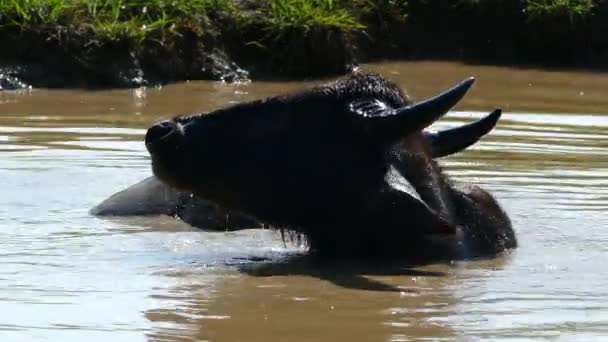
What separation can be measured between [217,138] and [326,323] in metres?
1.41

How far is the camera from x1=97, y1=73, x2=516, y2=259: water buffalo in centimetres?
657

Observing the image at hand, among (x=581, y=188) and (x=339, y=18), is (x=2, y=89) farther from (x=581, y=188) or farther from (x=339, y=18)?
(x=581, y=188)

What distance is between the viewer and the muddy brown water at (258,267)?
17.7 feet

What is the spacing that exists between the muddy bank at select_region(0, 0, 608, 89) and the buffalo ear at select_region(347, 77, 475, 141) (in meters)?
6.13

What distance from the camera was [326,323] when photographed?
5.45 metres

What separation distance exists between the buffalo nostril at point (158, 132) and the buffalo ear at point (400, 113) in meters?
0.74

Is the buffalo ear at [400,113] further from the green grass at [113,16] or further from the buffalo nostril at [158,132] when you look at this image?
the green grass at [113,16]

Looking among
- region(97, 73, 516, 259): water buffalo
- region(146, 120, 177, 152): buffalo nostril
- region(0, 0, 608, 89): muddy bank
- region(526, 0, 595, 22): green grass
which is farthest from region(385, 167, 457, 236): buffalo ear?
region(526, 0, 595, 22): green grass

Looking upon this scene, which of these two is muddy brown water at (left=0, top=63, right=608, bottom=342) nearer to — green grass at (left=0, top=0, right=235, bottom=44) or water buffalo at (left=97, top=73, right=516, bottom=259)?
water buffalo at (left=97, top=73, right=516, bottom=259)

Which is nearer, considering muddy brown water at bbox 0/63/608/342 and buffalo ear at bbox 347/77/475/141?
muddy brown water at bbox 0/63/608/342

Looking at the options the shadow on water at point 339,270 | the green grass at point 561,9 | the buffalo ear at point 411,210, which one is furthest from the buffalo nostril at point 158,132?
the green grass at point 561,9

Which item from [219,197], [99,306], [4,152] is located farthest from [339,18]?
[99,306]

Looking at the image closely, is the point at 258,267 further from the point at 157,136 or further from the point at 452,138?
the point at 452,138

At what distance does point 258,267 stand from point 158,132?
0.70 meters
